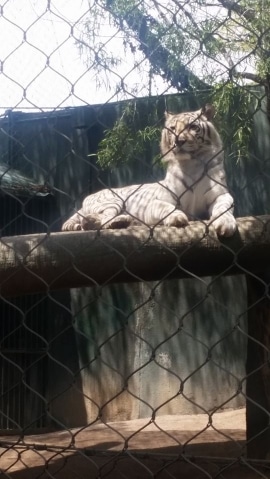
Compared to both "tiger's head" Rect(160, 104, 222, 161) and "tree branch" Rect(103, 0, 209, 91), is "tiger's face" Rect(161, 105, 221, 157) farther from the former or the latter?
"tree branch" Rect(103, 0, 209, 91)

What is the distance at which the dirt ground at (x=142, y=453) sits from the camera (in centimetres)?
247

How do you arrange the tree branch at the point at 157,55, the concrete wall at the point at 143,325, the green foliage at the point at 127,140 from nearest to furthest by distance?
1. the tree branch at the point at 157,55
2. the green foliage at the point at 127,140
3. the concrete wall at the point at 143,325

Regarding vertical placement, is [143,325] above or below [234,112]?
below

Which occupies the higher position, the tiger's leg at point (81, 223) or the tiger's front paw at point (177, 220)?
the tiger's leg at point (81, 223)

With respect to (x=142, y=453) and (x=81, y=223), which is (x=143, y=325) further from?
(x=142, y=453)

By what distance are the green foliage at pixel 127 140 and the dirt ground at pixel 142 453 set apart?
1.83m

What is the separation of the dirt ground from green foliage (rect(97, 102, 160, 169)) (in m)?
1.83

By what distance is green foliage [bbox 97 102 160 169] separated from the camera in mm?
5438

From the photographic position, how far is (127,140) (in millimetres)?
5441

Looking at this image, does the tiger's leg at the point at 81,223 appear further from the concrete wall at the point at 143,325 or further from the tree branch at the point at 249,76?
the concrete wall at the point at 143,325

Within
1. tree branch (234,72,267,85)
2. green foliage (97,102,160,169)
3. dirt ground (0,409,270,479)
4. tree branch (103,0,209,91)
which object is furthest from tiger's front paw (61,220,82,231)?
green foliage (97,102,160,169)

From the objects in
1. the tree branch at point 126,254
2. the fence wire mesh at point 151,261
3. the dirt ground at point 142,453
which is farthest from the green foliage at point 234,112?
the tree branch at point 126,254

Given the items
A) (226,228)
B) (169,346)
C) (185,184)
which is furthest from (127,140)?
(226,228)

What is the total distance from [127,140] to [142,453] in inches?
125
